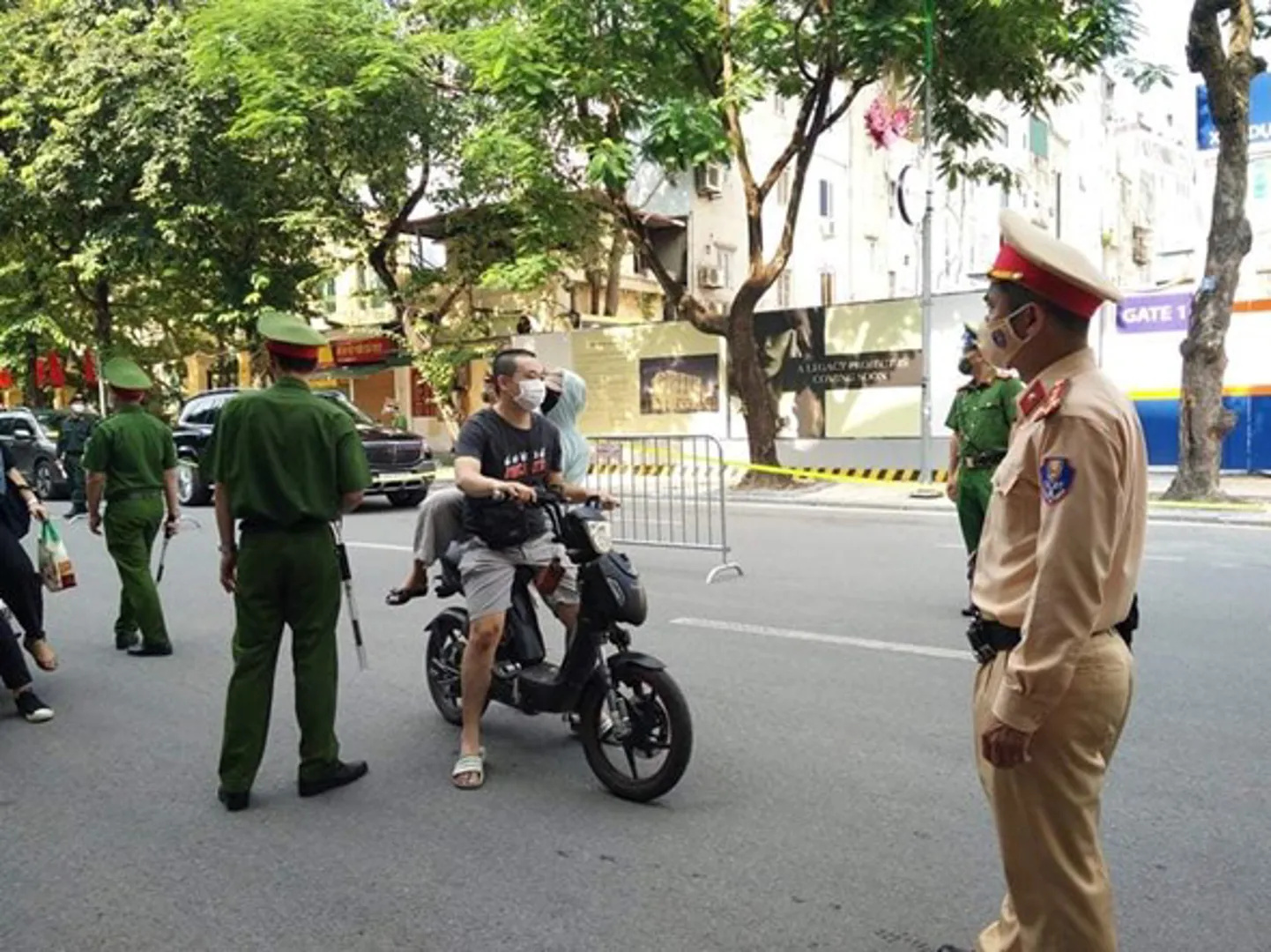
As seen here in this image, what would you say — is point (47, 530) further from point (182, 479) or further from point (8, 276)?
point (8, 276)

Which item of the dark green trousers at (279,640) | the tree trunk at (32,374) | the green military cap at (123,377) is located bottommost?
the dark green trousers at (279,640)

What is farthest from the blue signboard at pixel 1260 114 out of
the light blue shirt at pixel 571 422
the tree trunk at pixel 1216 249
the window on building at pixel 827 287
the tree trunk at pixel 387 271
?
the light blue shirt at pixel 571 422

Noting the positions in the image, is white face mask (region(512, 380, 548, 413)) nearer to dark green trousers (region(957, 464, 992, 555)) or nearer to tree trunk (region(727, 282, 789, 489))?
dark green trousers (region(957, 464, 992, 555))

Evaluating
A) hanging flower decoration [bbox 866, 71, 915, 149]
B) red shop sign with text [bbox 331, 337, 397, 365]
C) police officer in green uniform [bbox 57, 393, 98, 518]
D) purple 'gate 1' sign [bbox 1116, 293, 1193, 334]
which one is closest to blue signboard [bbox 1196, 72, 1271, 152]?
purple 'gate 1' sign [bbox 1116, 293, 1193, 334]

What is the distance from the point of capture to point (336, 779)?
447 cm

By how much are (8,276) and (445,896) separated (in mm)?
28019

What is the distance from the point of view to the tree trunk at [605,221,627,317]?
24.4m

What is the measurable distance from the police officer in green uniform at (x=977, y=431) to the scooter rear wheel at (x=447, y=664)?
3.25 m

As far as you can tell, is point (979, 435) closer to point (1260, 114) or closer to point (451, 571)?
point (451, 571)

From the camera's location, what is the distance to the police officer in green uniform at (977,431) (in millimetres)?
6516

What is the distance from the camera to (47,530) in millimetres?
6148

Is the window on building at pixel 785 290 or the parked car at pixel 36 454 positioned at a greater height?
the window on building at pixel 785 290

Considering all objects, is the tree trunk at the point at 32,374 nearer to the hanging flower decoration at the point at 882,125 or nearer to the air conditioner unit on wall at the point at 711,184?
the air conditioner unit on wall at the point at 711,184

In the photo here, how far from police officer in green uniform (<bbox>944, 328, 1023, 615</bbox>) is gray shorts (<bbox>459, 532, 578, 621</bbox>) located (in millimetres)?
3126
